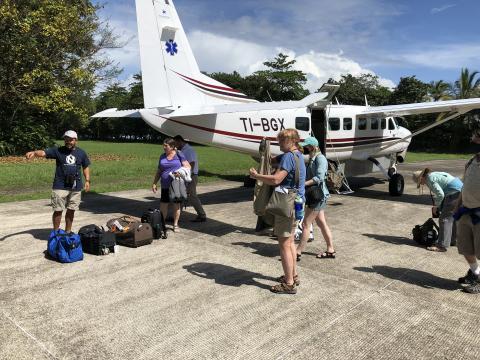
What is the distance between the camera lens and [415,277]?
18.1 feet

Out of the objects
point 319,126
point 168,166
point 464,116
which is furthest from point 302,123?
point 464,116

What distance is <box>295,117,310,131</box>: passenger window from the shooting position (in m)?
11.9

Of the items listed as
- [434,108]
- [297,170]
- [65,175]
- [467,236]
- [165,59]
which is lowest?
[467,236]

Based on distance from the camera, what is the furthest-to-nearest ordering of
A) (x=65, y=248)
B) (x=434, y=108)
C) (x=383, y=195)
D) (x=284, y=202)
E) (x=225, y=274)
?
(x=383, y=195)
(x=434, y=108)
(x=65, y=248)
(x=225, y=274)
(x=284, y=202)

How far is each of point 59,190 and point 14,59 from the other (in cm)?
2031

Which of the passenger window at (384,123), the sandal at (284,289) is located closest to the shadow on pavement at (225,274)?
the sandal at (284,289)

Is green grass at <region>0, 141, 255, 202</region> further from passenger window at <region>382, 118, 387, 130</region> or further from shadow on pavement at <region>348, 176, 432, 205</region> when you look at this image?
passenger window at <region>382, 118, 387, 130</region>

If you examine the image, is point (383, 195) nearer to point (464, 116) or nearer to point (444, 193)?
point (444, 193)

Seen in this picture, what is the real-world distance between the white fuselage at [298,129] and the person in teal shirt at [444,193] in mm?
3979

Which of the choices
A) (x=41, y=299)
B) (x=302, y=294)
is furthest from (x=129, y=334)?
(x=302, y=294)

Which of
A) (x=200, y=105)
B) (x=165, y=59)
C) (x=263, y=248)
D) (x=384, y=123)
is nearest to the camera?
(x=263, y=248)

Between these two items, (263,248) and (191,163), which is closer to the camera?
(263,248)

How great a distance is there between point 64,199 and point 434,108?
1134 centimetres

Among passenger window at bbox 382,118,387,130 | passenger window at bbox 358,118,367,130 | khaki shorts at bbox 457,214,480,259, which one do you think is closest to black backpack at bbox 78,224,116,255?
khaki shorts at bbox 457,214,480,259
